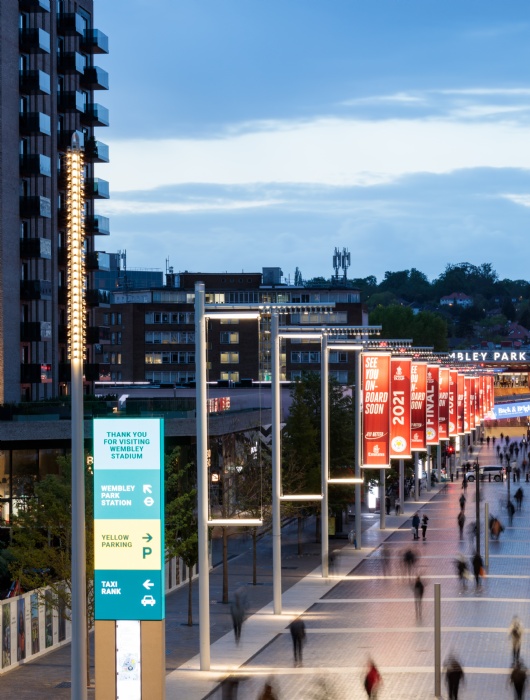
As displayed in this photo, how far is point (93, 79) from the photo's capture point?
314ft

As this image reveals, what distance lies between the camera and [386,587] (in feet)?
179

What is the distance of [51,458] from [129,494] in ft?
123

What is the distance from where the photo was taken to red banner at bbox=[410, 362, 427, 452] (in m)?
66.2

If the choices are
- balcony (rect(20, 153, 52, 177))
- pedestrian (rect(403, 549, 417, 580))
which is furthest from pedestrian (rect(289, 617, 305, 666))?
balcony (rect(20, 153, 52, 177))

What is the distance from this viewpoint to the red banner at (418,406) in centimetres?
6625

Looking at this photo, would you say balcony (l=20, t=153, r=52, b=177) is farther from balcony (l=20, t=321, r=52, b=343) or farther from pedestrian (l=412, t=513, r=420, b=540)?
pedestrian (l=412, t=513, r=420, b=540)

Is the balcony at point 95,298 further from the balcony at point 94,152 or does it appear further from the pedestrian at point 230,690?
the pedestrian at point 230,690

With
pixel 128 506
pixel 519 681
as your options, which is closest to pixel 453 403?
pixel 519 681

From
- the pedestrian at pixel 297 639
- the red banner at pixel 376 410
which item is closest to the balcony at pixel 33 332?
the red banner at pixel 376 410

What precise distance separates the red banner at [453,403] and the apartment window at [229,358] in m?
79.8

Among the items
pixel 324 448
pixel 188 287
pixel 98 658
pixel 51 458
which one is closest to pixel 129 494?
pixel 98 658

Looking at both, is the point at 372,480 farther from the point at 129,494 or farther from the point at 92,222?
the point at 129,494

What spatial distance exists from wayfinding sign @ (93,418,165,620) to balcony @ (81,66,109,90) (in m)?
70.7

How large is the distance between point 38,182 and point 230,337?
255 ft
